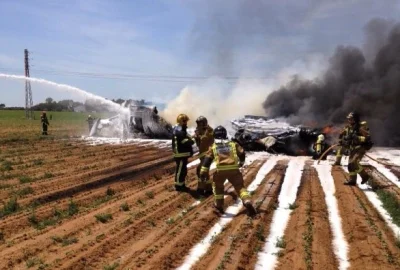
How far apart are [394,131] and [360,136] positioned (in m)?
15.4

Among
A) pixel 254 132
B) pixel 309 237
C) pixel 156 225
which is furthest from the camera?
pixel 254 132

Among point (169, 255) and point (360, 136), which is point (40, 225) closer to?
point (169, 255)

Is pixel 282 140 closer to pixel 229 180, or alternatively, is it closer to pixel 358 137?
pixel 358 137

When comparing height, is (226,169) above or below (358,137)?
below

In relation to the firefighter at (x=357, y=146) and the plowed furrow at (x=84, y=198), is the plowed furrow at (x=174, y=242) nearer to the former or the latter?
the plowed furrow at (x=84, y=198)

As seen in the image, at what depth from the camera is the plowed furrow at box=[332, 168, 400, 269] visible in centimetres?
555

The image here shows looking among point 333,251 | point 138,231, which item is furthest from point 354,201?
point 138,231

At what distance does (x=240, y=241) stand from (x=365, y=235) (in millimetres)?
2024

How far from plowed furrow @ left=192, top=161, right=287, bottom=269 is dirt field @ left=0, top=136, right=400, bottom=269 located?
1cm

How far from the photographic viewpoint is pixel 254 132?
764 inches

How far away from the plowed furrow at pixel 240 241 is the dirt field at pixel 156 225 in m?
0.01

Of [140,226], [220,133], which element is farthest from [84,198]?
[220,133]

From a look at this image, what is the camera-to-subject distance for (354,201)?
29.5 ft

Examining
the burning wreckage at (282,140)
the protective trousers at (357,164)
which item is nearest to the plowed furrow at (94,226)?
the protective trousers at (357,164)
